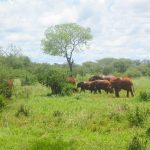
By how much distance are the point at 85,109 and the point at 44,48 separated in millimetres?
44235

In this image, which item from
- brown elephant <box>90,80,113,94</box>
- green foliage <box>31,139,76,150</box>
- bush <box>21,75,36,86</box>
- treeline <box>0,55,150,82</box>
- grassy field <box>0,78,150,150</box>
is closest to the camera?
green foliage <box>31,139,76,150</box>

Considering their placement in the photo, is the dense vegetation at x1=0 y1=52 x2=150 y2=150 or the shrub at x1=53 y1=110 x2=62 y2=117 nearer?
the dense vegetation at x1=0 y1=52 x2=150 y2=150

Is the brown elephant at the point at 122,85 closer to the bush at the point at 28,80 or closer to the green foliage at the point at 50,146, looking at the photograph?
the bush at the point at 28,80

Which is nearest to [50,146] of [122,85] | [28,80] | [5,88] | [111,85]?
[5,88]

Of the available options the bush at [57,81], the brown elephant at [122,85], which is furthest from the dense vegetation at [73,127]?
the bush at [57,81]

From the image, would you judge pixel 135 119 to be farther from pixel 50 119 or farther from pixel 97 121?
pixel 50 119

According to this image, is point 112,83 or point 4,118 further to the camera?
point 112,83

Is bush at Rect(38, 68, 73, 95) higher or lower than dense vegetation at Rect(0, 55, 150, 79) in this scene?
lower

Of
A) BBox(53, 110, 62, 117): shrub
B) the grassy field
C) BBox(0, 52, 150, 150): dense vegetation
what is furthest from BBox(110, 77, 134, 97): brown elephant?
BBox(53, 110, 62, 117): shrub

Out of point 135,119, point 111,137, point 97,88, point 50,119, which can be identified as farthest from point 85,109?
point 97,88

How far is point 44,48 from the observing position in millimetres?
62312

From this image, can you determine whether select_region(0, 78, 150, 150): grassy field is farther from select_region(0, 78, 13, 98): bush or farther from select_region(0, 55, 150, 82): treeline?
select_region(0, 55, 150, 82): treeline

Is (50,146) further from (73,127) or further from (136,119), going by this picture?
(136,119)

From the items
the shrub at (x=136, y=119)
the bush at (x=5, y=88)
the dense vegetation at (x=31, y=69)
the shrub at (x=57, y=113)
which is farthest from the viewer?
the dense vegetation at (x=31, y=69)
